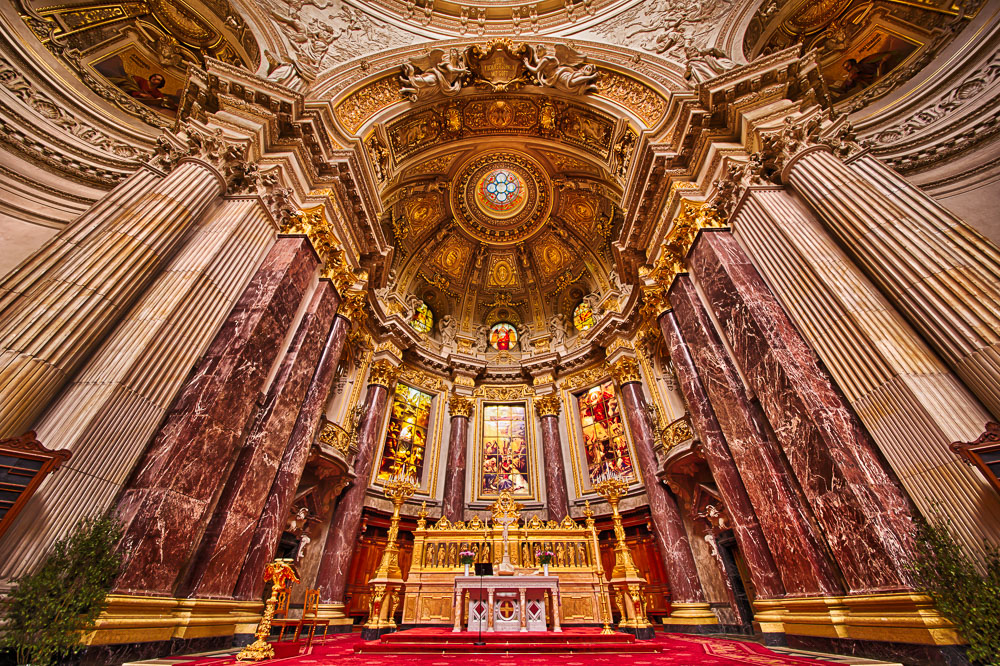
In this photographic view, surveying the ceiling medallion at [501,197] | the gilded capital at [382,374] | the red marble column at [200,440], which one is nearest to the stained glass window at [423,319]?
the gilded capital at [382,374]

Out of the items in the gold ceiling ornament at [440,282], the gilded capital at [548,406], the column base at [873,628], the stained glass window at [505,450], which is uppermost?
the gold ceiling ornament at [440,282]

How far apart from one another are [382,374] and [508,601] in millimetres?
8915

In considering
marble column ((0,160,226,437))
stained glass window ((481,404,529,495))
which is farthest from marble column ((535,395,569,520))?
marble column ((0,160,226,437))

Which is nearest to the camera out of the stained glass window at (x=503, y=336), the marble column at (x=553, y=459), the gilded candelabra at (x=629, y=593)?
the gilded candelabra at (x=629, y=593)

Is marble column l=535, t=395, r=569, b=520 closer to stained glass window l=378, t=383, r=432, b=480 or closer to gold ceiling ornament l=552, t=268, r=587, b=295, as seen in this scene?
stained glass window l=378, t=383, r=432, b=480

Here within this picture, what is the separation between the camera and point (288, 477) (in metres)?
7.73

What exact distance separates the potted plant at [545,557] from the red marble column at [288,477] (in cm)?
483

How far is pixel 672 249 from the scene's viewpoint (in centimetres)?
963

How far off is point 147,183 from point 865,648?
11822mm

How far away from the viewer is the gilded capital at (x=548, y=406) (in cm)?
1573

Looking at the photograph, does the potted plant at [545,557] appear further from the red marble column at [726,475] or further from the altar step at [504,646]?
the red marble column at [726,475]

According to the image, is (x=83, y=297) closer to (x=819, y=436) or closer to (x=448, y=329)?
(x=819, y=436)

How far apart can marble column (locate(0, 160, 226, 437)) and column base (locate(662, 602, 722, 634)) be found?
12.3 m

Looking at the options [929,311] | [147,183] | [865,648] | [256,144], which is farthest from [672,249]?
[147,183]
